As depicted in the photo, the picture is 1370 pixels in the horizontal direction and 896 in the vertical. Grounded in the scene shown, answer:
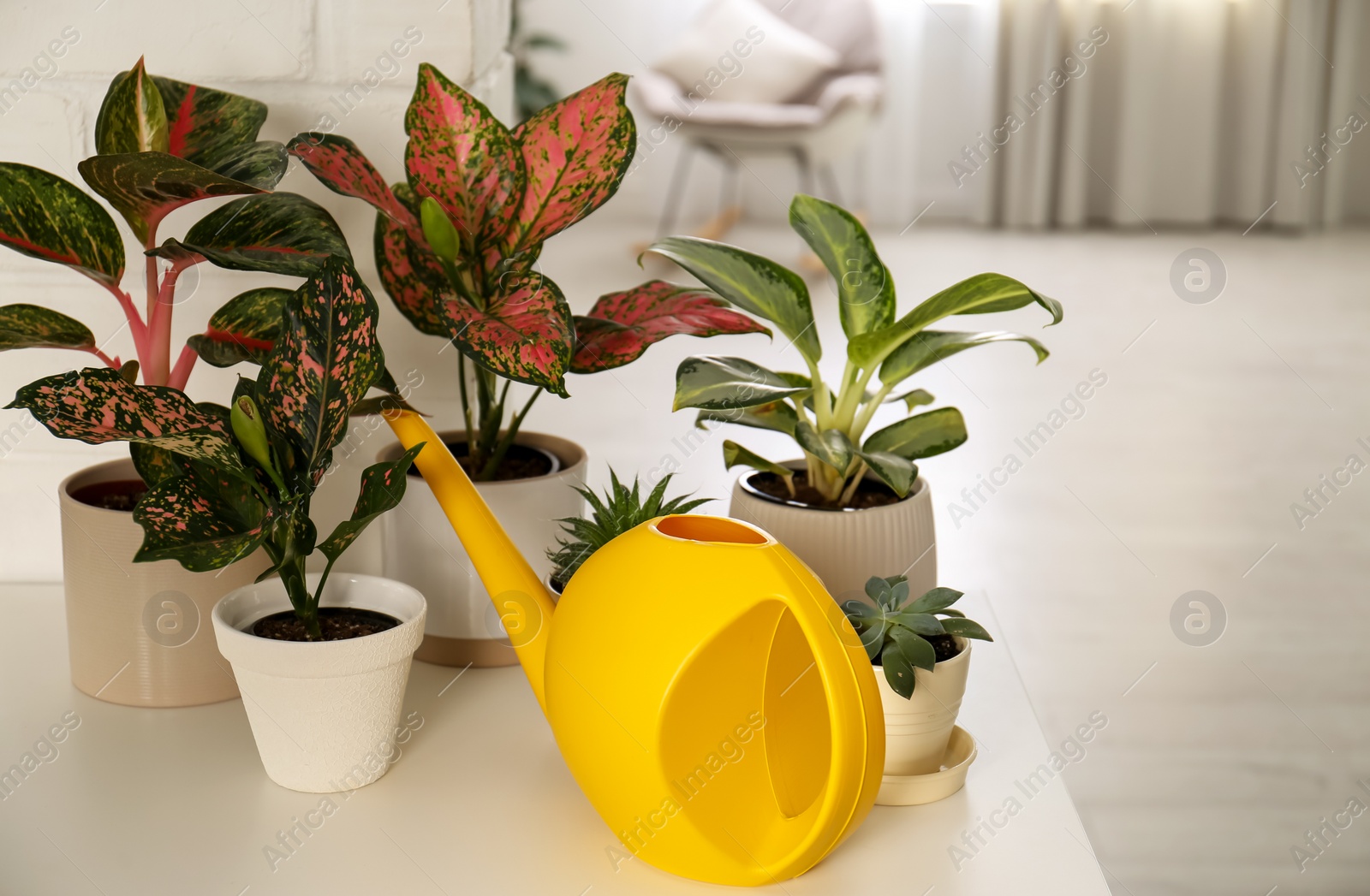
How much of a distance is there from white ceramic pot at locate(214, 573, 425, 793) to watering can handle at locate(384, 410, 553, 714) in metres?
0.05

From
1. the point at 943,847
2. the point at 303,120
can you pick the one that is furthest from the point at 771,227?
the point at 943,847

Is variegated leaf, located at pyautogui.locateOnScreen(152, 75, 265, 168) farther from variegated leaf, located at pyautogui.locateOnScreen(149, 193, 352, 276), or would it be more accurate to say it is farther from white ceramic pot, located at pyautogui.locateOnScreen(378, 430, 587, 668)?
white ceramic pot, located at pyautogui.locateOnScreen(378, 430, 587, 668)

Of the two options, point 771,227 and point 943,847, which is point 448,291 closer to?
point 943,847

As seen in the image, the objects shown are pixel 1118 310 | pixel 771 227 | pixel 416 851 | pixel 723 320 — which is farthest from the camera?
pixel 771 227

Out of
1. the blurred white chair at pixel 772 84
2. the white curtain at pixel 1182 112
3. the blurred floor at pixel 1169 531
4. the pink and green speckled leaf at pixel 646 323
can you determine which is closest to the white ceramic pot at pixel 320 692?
the pink and green speckled leaf at pixel 646 323

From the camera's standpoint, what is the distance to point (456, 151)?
0.83 m

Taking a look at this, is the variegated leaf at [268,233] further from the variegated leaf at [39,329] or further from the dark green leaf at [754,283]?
the dark green leaf at [754,283]

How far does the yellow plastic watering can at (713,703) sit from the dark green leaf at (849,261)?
0.78 ft

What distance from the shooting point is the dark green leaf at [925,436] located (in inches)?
33.7

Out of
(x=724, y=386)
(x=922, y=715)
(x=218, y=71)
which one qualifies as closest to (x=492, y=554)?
(x=724, y=386)

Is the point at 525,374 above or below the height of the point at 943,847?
above

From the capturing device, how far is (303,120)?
0.98m

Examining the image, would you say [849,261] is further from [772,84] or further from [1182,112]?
[1182,112]

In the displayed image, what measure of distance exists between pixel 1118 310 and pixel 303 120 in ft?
11.8
